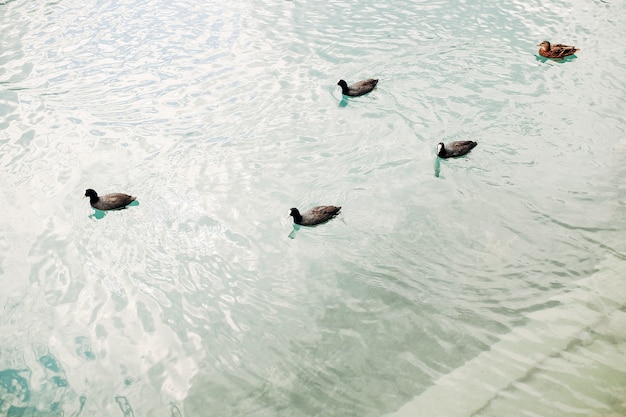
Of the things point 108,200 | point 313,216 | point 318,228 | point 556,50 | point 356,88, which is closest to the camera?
point 313,216

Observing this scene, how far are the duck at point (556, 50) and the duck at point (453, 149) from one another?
486cm

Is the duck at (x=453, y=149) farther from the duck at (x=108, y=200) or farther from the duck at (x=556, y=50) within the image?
the duck at (x=108, y=200)

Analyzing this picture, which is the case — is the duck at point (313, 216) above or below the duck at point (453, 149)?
below

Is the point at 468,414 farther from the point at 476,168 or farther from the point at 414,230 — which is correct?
the point at 476,168

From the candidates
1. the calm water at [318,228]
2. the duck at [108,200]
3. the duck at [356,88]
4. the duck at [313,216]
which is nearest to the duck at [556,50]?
the calm water at [318,228]

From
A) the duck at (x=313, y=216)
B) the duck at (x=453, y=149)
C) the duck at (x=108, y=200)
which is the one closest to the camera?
the duck at (x=313, y=216)

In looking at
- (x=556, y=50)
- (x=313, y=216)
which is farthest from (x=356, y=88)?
(x=556, y=50)

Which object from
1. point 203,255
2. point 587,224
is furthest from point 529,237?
point 203,255

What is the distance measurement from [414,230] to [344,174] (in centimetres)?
196

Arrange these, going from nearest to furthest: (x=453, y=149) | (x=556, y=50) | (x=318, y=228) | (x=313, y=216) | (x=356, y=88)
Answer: (x=313, y=216) < (x=318, y=228) < (x=453, y=149) < (x=356, y=88) < (x=556, y=50)

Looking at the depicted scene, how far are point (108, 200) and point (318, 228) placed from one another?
12.9 ft

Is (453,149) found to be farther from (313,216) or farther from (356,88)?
(313,216)

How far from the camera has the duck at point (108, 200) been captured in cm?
847

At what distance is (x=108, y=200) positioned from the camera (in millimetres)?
8461
